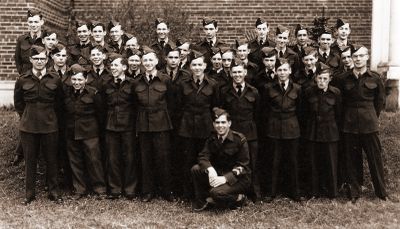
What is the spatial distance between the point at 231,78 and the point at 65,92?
2.08m

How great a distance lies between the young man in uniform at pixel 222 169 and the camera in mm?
6184

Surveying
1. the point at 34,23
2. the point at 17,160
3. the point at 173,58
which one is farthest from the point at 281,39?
the point at 17,160

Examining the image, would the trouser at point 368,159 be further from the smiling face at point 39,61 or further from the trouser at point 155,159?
the smiling face at point 39,61

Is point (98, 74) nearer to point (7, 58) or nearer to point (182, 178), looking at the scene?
point (182, 178)

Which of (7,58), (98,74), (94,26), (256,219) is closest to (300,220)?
(256,219)

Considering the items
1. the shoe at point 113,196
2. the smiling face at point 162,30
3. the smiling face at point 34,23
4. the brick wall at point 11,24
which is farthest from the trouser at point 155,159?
the brick wall at point 11,24

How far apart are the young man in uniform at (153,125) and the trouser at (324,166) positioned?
5.91 ft

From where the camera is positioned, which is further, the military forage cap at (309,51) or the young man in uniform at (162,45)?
the young man in uniform at (162,45)

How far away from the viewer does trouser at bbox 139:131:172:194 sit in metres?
6.66

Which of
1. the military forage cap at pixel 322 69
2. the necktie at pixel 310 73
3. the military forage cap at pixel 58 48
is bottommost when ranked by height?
the necktie at pixel 310 73

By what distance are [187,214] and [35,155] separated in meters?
2.04

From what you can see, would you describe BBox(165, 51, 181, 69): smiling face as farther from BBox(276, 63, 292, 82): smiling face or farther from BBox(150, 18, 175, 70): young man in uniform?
BBox(276, 63, 292, 82): smiling face

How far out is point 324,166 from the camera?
267 inches

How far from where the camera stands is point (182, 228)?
18.9ft
